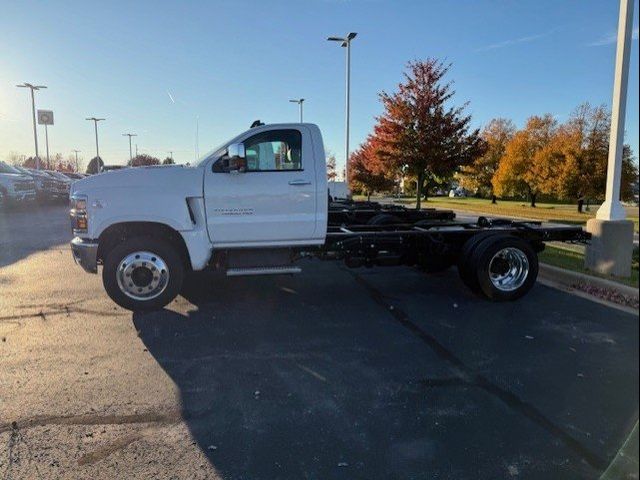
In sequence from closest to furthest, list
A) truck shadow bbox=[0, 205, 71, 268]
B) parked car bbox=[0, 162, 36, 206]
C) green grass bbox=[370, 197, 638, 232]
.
Result: green grass bbox=[370, 197, 638, 232], truck shadow bbox=[0, 205, 71, 268], parked car bbox=[0, 162, 36, 206]

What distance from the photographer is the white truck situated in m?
6.20

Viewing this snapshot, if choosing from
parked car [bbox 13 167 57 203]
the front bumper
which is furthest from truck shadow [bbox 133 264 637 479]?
parked car [bbox 13 167 57 203]

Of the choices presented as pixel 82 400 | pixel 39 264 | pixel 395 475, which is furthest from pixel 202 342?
pixel 39 264

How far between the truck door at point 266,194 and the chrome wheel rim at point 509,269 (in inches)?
102

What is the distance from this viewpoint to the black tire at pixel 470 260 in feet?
22.9

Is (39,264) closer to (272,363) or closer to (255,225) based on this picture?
(255,225)

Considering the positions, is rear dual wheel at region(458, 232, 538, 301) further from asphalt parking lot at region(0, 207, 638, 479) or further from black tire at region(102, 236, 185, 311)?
black tire at region(102, 236, 185, 311)

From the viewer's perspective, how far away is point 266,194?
6.48 m

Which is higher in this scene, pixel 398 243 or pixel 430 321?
pixel 398 243

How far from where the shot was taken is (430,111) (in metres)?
20.3

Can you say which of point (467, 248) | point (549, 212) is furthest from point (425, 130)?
point (467, 248)

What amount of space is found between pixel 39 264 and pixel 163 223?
4836 millimetres

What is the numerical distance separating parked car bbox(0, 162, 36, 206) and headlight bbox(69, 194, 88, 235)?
15.8 metres

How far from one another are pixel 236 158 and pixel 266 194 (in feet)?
1.94
